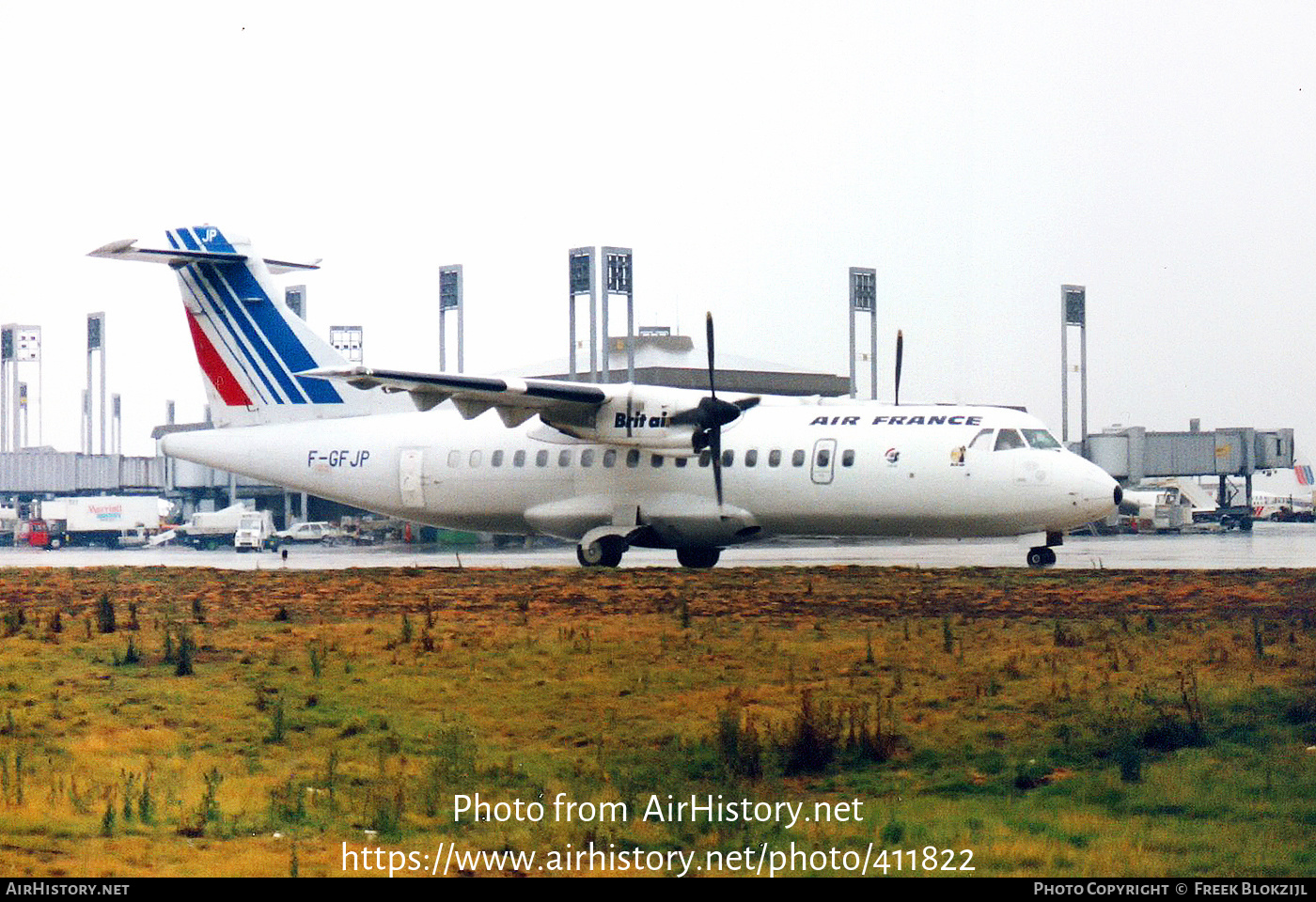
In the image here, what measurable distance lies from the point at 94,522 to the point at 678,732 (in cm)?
6927

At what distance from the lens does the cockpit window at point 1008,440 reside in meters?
29.5

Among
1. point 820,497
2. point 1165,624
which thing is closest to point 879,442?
point 820,497

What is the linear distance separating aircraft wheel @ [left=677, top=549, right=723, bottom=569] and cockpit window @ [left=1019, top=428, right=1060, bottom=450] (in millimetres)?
7486

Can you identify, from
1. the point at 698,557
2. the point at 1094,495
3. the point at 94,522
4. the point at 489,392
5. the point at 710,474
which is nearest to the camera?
the point at 1094,495

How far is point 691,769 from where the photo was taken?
12.5m

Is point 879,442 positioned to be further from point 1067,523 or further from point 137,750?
point 137,750

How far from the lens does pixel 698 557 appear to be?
33281mm

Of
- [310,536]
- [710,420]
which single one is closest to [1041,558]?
[710,420]

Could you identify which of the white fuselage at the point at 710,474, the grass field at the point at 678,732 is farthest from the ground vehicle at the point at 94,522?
the grass field at the point at 678,732

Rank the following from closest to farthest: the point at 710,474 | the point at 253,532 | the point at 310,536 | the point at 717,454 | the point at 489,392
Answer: the point at 489,392 < the point at 717,454 < the point at 710,474 < the point at 253,532 < the point at 310,536

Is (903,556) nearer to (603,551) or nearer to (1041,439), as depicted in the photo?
(1041,439)

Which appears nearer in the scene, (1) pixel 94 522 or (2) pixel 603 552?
(2) pixel 603 552

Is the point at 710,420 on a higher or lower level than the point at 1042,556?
higher

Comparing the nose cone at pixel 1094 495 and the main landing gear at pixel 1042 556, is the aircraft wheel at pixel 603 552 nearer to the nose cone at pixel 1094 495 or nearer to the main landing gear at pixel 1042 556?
the main landing gear at pixel 1042 556
